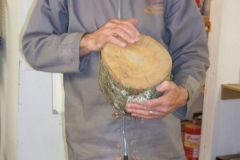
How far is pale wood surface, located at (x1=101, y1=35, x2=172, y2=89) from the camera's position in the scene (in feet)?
2.15

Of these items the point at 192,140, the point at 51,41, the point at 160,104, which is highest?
the point at 51,41

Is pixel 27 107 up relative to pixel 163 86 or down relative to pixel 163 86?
down

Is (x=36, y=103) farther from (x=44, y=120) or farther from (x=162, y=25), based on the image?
(x=162, y=25)

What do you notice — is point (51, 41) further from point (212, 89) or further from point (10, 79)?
point (212, 89)

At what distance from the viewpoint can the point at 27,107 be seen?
1.29m

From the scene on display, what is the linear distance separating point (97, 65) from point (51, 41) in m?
0.12

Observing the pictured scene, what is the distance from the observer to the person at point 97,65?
2.44 ft

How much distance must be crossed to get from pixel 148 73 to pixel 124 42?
9 cm

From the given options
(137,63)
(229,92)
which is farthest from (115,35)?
(229,92)

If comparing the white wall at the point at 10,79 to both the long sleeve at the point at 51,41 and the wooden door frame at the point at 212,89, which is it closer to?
the long sleeve at the point at 51,41

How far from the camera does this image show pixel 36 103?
4.27ft

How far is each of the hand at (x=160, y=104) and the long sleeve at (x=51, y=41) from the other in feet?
0.54

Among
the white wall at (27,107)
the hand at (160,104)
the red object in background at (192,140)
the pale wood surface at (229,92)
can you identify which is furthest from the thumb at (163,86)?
the red object in background at (192,140)

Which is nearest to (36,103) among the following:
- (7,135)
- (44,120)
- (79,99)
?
(44,120)
